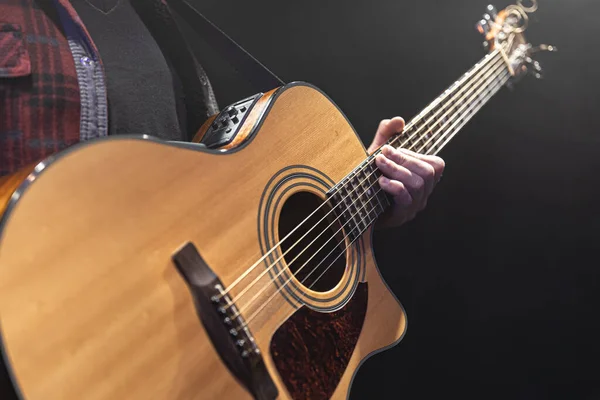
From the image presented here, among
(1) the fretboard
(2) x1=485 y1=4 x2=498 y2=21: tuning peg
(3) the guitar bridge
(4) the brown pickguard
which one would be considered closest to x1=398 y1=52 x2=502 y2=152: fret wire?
(1) the fretboard

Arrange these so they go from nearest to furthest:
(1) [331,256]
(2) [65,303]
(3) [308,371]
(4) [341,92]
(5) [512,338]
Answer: (2) [65,303]
(3) [308,371]
(1) [331,256]
(4) [341,92]
(5) [512,338]

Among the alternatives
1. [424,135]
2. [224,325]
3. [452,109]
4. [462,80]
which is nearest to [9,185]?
[224,325]

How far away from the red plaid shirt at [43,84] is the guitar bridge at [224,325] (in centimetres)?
30

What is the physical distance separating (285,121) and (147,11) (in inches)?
16.0

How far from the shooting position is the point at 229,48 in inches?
38.6

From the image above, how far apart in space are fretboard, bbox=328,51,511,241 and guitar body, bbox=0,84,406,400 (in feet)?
0.33

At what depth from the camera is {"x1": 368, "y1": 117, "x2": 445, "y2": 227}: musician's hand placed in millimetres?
877

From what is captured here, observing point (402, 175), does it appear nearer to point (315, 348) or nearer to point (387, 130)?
point (387, 130)

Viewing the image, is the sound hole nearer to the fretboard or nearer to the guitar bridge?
the fretboard

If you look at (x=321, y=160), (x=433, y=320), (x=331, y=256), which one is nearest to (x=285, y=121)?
(x=321, y=160)

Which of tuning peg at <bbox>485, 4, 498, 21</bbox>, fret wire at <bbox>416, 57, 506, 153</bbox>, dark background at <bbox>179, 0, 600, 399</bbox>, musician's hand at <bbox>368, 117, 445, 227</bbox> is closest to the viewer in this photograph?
musician's hand at <bbox>368, 117, 445, 227</bbox>

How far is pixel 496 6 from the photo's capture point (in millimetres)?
1478

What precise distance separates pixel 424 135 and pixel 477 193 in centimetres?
52

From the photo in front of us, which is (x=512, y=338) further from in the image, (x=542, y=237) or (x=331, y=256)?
(x=331, y=256)
